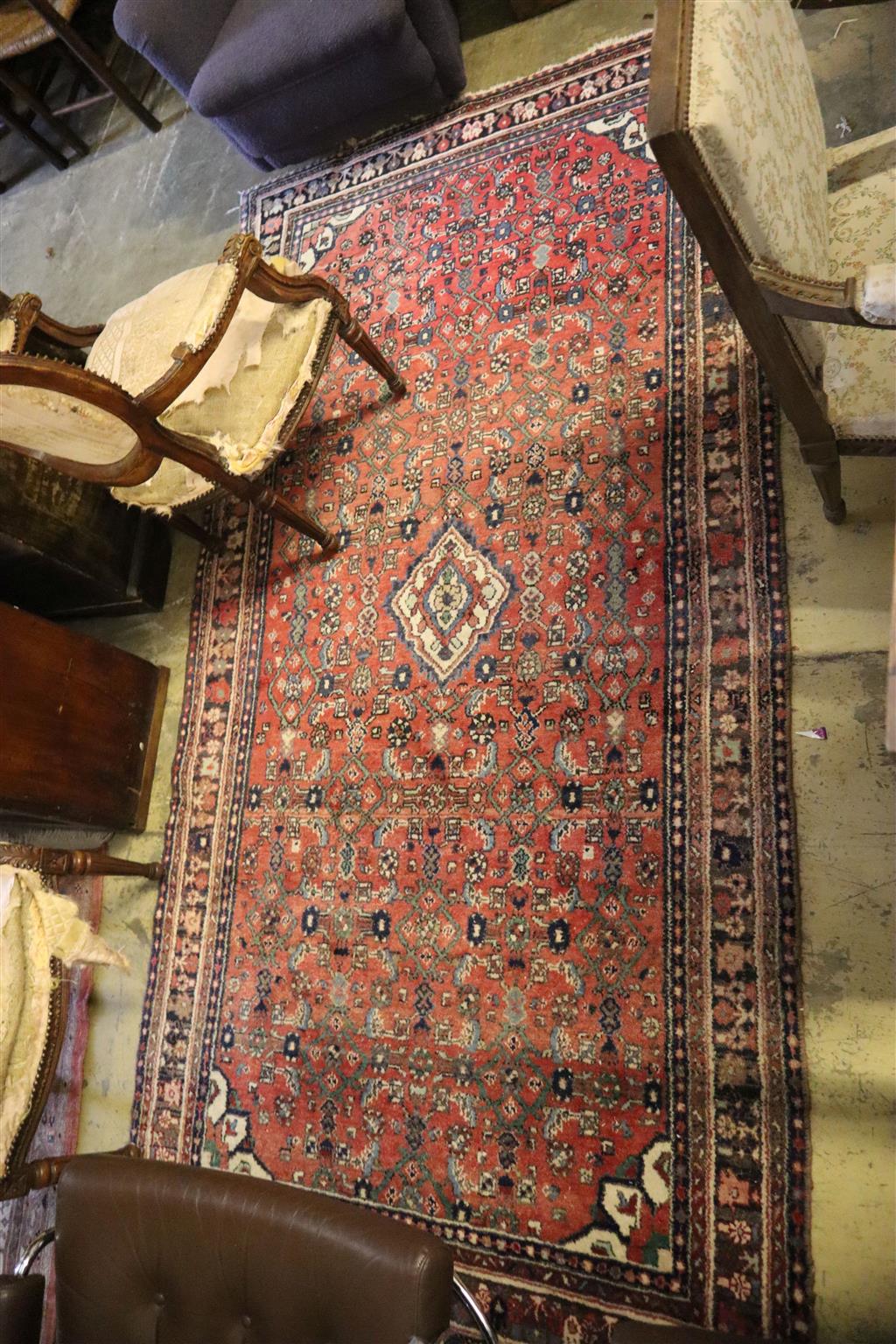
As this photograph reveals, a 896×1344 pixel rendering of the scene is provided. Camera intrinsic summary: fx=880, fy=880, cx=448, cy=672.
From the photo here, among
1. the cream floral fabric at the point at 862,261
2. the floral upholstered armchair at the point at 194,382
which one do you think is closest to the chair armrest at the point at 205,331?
the floral upholstered armchair at the point at 194,382

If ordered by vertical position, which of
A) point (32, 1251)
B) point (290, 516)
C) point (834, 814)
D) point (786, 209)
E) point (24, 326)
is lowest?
point (32, 1251)

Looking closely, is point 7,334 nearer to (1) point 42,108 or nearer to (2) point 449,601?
(2) point 449,601

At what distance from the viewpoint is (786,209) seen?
4.71 feet

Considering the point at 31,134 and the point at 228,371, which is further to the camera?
the point at 31,134

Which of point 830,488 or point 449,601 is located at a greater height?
point 830,488

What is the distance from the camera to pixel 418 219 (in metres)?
2.76

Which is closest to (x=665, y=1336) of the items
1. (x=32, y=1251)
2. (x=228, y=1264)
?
(x=228, y=1264)

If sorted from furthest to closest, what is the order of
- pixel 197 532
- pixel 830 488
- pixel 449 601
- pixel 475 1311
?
pixel 197 532
pixel 449 601
pixel 830 488
pixel 475 1311

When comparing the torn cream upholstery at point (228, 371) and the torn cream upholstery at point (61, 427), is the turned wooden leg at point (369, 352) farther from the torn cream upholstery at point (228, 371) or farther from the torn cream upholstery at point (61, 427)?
the torn cream upholstery at point (61, 427)

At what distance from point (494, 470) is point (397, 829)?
998mm

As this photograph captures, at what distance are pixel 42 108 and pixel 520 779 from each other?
11.2ft

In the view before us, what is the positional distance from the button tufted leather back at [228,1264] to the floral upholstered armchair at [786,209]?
5.28ft

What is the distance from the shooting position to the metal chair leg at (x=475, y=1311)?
1.49 meters

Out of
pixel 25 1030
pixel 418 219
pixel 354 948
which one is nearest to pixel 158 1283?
pixel 25 1030
